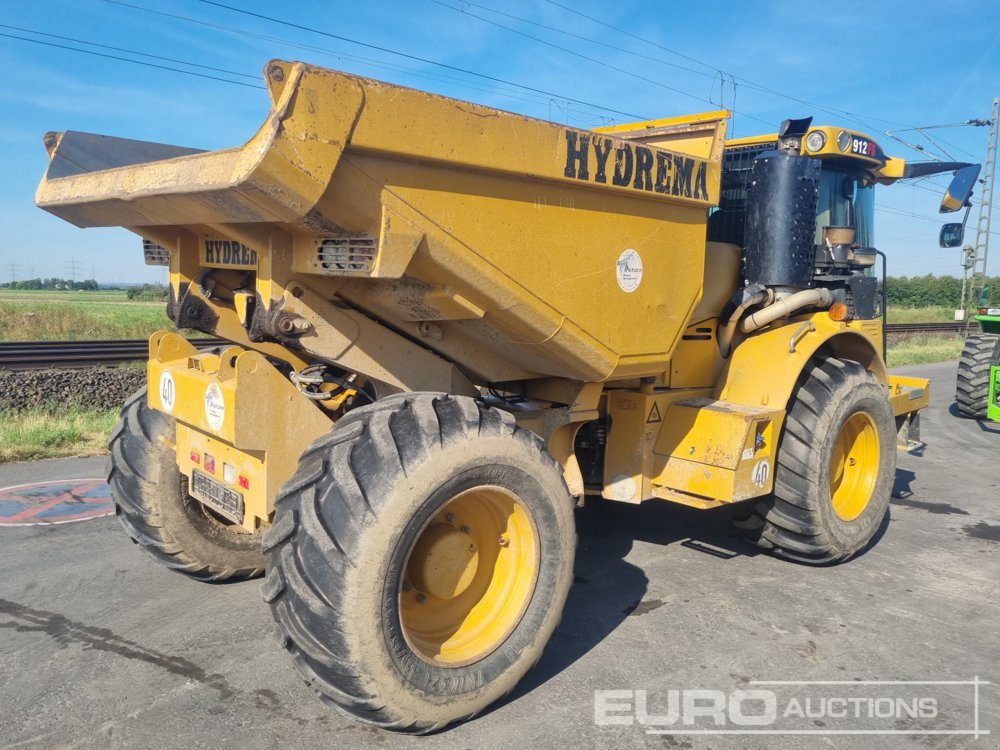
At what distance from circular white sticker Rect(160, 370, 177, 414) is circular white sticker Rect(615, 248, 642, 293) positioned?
2.09 m

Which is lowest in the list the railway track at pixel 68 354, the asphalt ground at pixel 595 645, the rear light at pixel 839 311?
the asphalt ground at pixel 595 645

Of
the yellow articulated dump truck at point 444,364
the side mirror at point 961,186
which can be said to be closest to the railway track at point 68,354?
the yellow articulated dump truck at point 444,364

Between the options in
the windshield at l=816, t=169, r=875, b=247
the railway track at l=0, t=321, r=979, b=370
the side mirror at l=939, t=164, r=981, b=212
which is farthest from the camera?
the railway track at l=0, t=321, r=979, b=370

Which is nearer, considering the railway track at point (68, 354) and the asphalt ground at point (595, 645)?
the asphalt ground at point (595, 645)

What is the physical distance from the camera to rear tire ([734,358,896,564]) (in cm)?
458

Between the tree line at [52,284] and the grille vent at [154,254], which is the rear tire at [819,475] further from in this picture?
the tree line at [52,284]

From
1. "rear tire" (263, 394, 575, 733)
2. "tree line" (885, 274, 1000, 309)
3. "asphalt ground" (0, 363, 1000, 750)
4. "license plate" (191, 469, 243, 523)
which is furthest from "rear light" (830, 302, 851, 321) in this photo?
"tree line" (885, 274, 1000, 309)

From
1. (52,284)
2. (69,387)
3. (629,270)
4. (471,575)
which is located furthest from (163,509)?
(52,284)

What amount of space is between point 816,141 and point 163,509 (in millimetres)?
4383

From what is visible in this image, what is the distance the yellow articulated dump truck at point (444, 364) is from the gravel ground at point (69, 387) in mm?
5934

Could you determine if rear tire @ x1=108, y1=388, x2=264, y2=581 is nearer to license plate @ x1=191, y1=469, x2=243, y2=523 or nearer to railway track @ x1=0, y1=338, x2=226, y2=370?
license plate @ x1=191, y1=469, x2=243, y2=523

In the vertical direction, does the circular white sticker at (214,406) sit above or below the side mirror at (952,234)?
below

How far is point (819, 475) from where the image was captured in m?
4.58

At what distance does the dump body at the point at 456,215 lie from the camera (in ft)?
8.20
